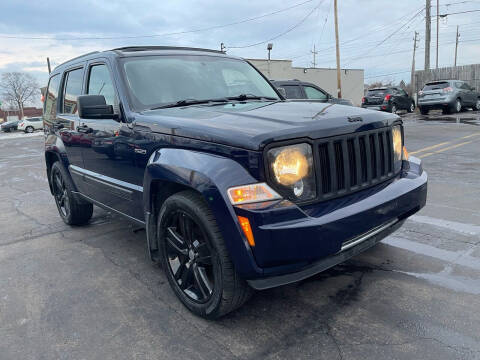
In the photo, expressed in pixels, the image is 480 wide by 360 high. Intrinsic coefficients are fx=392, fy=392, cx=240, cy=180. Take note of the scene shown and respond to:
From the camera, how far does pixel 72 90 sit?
4500mm

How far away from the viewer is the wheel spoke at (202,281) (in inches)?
101

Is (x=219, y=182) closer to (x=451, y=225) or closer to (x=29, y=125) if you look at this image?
(x=451, y=225)

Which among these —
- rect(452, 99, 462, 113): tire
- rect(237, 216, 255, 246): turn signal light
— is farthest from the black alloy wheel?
rect(452, 99, 462, 113): tire

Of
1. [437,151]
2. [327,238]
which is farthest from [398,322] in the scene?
[437,151]

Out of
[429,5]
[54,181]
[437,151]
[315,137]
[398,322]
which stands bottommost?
[437,151]

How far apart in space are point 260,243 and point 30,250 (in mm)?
3145

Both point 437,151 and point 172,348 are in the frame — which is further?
point 437,151

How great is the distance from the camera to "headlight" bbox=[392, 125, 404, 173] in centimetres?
297

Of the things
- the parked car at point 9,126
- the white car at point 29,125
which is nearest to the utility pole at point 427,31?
the white car at point 29,125

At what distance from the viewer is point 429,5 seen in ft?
81.7

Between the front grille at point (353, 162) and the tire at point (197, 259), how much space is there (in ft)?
2.28

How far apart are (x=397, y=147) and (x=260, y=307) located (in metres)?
1.60

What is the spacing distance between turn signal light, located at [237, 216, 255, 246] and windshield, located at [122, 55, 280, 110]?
1543 mm

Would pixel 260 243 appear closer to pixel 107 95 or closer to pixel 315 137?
pixel 315 137
